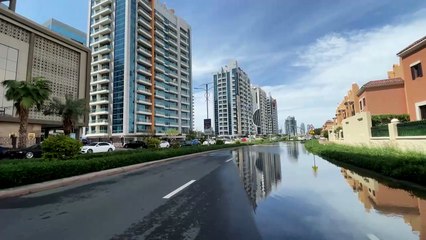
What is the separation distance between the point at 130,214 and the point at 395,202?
261 inches

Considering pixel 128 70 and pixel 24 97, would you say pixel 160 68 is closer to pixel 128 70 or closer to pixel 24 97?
pixel 128 70

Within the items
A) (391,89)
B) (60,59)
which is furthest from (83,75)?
(391,89)

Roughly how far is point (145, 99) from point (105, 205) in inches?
3049

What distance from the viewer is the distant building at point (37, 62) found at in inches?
1602

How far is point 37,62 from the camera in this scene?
4575 cm

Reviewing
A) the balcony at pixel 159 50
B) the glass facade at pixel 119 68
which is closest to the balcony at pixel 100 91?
the glass facade at pixel 119 68

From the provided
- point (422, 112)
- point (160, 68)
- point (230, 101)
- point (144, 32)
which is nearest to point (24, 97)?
point (422, 112)

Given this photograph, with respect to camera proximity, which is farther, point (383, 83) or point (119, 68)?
point (119, 68)

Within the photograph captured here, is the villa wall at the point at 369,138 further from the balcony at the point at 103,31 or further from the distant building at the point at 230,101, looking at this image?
the distant building at the point at 230,101

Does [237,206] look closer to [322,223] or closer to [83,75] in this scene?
[322,223]

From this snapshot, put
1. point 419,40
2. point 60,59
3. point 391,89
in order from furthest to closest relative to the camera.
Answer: point 60,59, point 391,89, point 419,40

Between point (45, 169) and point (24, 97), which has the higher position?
point (24, 97)

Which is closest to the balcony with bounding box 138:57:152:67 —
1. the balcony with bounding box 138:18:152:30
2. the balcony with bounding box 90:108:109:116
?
the balcony with bounding box 138:18:152:30

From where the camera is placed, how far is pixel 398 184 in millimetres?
9742
